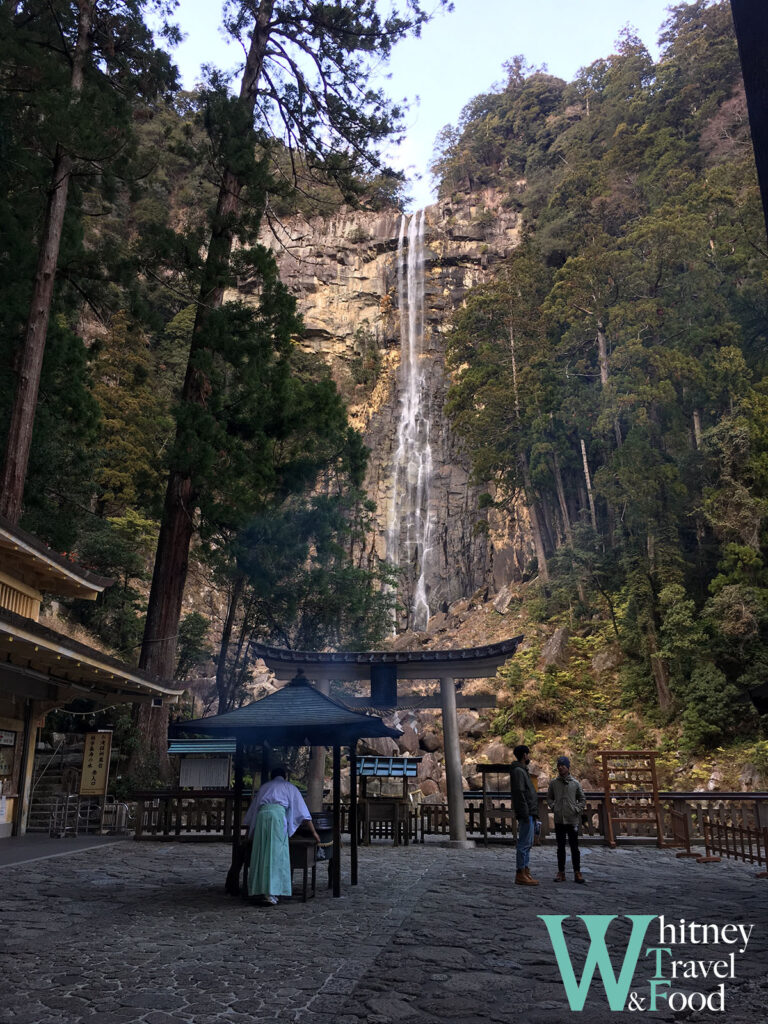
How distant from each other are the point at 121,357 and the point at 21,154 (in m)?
17.0

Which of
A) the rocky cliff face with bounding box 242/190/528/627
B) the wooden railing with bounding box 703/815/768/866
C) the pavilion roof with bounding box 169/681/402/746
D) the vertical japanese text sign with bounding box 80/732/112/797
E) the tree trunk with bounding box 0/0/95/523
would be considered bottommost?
the wooden railing with bounding box 703/815/768/866

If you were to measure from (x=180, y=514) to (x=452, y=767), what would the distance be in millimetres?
6722

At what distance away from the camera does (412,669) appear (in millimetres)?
13391

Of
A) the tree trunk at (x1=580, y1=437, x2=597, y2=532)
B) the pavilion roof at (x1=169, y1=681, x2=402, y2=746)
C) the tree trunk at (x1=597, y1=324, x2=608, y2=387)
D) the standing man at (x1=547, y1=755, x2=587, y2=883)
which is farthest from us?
the tree trunk at (x1=580, y1=437, x2=597, y2=532)

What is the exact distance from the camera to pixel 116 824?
45.9ft

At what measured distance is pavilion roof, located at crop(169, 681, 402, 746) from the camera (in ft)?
23.1

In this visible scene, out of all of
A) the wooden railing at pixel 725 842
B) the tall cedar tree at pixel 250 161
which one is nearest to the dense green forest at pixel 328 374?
the tall cedar tree at pixel 250 161

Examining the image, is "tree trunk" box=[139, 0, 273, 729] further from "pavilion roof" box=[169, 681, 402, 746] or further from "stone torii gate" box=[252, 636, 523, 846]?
"pavilion roof" box=[169, 681, 402, 746]

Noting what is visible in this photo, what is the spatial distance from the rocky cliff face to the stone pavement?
31.5 meters

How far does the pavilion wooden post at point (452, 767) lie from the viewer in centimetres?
1261

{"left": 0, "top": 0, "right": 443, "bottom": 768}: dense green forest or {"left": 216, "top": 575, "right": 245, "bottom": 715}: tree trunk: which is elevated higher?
{"left": 0, "top": 0, "right": 443, "bottom": 768}: dense green forest

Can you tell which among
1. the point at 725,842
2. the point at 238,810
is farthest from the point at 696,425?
the point at 238,810

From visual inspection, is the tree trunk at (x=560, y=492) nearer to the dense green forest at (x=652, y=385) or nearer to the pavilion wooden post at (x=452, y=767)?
the dense green forest at (x=652, y=385)

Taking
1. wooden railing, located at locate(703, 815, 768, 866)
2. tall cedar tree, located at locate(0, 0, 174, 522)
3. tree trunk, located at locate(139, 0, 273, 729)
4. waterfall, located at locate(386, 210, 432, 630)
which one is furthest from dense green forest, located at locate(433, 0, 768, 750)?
tall cedar tree, located at locate(0, 0, 174, 522)
